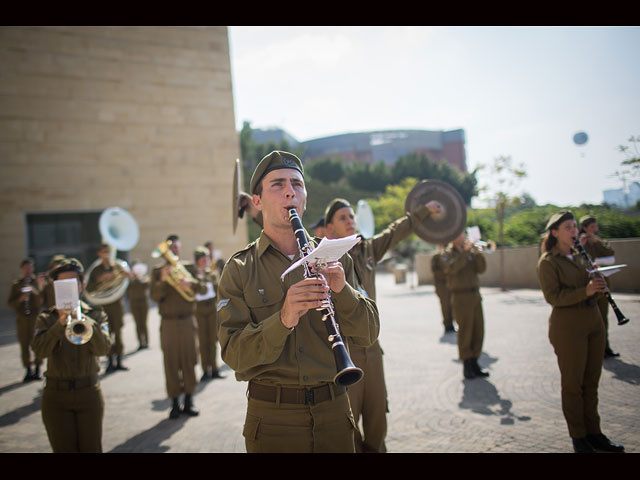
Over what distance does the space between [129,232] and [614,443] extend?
13068 mm

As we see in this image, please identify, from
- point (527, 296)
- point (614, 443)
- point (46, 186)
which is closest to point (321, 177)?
point (46, 186)

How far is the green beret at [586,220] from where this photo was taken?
7.30 metres

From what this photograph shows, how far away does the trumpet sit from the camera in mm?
4059

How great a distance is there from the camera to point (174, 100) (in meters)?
26.0

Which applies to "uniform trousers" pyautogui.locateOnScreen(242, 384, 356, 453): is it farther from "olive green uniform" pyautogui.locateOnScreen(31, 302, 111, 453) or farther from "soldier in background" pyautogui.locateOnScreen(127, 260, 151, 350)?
"soldier in background" pyautogui.locateOnScreen(127, 260, 151, 350)

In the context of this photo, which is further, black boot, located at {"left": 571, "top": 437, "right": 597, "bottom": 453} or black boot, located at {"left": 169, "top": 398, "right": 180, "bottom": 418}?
black boot, located at {"left": 169, "top": 398, "right": 180, "bottom": 418}

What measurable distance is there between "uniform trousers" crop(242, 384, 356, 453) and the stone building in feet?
62.7

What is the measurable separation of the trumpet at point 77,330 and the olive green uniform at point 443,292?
27.7ft

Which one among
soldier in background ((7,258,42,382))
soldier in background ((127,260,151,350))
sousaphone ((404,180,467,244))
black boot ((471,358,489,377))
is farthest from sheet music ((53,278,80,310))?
soldier in background ((127,260,151,350))

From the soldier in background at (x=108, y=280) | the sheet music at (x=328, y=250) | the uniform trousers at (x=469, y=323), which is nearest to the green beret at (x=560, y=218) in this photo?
the uniform trousers at (x=469, y=323)

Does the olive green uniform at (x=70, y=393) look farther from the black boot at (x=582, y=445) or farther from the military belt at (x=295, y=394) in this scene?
the black boot at (x=582, y=445)

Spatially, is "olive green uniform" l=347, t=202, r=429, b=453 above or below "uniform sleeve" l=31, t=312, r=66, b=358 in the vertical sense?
below

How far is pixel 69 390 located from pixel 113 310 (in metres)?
6.74
